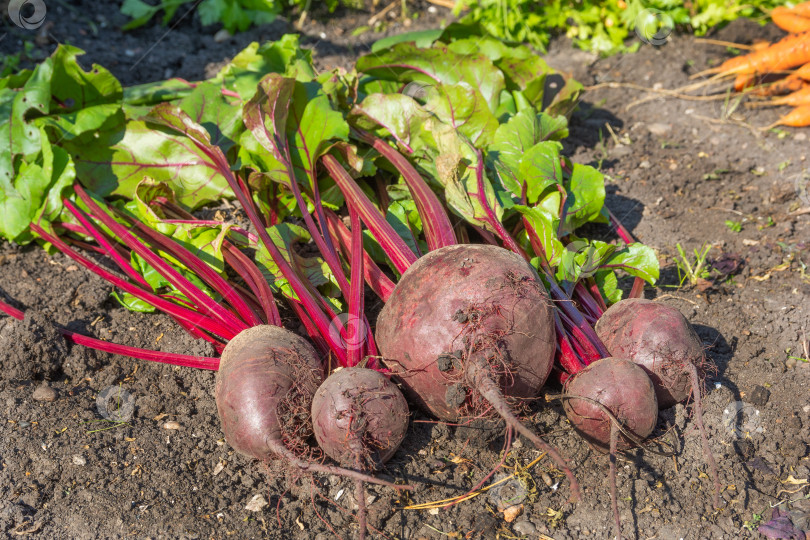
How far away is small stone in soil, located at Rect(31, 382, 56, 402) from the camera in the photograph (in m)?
2.79

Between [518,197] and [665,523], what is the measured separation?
177cm

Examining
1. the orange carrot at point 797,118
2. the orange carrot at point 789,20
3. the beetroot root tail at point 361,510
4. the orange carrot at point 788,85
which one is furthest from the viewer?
the orange carrot at point 789,20

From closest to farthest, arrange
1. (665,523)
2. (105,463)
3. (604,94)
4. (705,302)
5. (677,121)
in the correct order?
(665,523)
(105,463)
(705,302)
(677,121)
(604,94)

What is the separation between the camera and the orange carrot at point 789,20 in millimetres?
4734

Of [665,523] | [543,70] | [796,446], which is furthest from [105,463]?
[543,70]

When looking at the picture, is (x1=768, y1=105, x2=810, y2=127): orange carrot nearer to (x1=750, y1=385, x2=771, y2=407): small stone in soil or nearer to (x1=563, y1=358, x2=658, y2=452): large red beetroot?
(x1=750, y1=385, x2=771, y2=407): small stone in soil

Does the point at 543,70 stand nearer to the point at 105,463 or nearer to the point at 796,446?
the point at 796,446

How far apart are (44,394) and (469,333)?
1.99 meters

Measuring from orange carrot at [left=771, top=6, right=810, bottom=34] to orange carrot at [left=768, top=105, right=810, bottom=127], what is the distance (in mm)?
772

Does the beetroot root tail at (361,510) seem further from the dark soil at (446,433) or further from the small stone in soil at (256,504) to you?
the small stone in soil at (256,504)

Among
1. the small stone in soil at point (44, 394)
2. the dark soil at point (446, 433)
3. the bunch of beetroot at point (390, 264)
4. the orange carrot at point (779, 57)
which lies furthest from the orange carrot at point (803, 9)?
the small stone in soil at point (44, 394)

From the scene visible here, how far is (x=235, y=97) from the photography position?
398 centimetres

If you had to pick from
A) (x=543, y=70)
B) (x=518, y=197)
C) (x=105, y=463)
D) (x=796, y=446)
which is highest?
(x=543, y=70)

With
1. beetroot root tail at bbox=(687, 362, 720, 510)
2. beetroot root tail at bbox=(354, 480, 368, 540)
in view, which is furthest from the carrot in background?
beetroot root tail at bbox=(354, 480, 368, 540)
